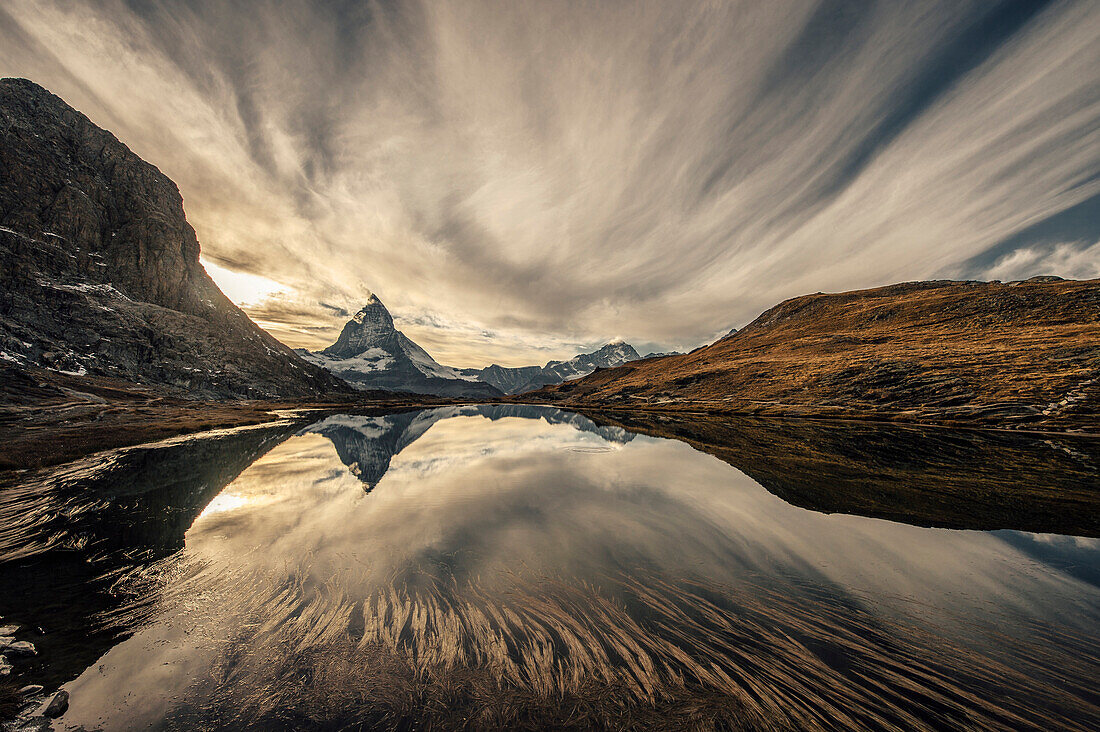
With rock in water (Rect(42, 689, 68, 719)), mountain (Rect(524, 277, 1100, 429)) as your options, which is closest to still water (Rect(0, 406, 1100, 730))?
rock in water (Rect(42, 689, 68, 719))

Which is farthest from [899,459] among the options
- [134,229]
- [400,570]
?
[134,229]

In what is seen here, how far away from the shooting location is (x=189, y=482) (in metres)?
26.0

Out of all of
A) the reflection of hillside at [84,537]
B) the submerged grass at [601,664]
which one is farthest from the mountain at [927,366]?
the reflection of hillside at [84,537]

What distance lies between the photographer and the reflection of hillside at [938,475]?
19.3 meters

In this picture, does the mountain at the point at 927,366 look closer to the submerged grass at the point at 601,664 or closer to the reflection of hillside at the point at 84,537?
the submerged grass at the point at 601,664

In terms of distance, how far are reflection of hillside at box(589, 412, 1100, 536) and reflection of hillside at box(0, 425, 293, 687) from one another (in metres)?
30.7

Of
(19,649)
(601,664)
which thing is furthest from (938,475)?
(19,649)

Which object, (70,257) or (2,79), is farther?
(2,79)

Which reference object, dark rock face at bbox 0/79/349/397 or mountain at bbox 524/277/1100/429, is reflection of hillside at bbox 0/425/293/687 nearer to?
mountain at bbox 524/277/1100/429

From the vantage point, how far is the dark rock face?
379 feet

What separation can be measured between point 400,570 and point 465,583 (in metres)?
2.92

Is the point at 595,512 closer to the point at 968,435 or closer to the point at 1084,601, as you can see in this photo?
the point at 1084,601

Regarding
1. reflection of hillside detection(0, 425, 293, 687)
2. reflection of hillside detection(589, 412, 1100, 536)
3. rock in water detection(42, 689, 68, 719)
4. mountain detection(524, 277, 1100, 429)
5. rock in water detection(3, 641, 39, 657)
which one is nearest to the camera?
rock in water detection(42, 689, 68, 719)

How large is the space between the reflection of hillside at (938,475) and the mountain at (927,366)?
54.1 ft
